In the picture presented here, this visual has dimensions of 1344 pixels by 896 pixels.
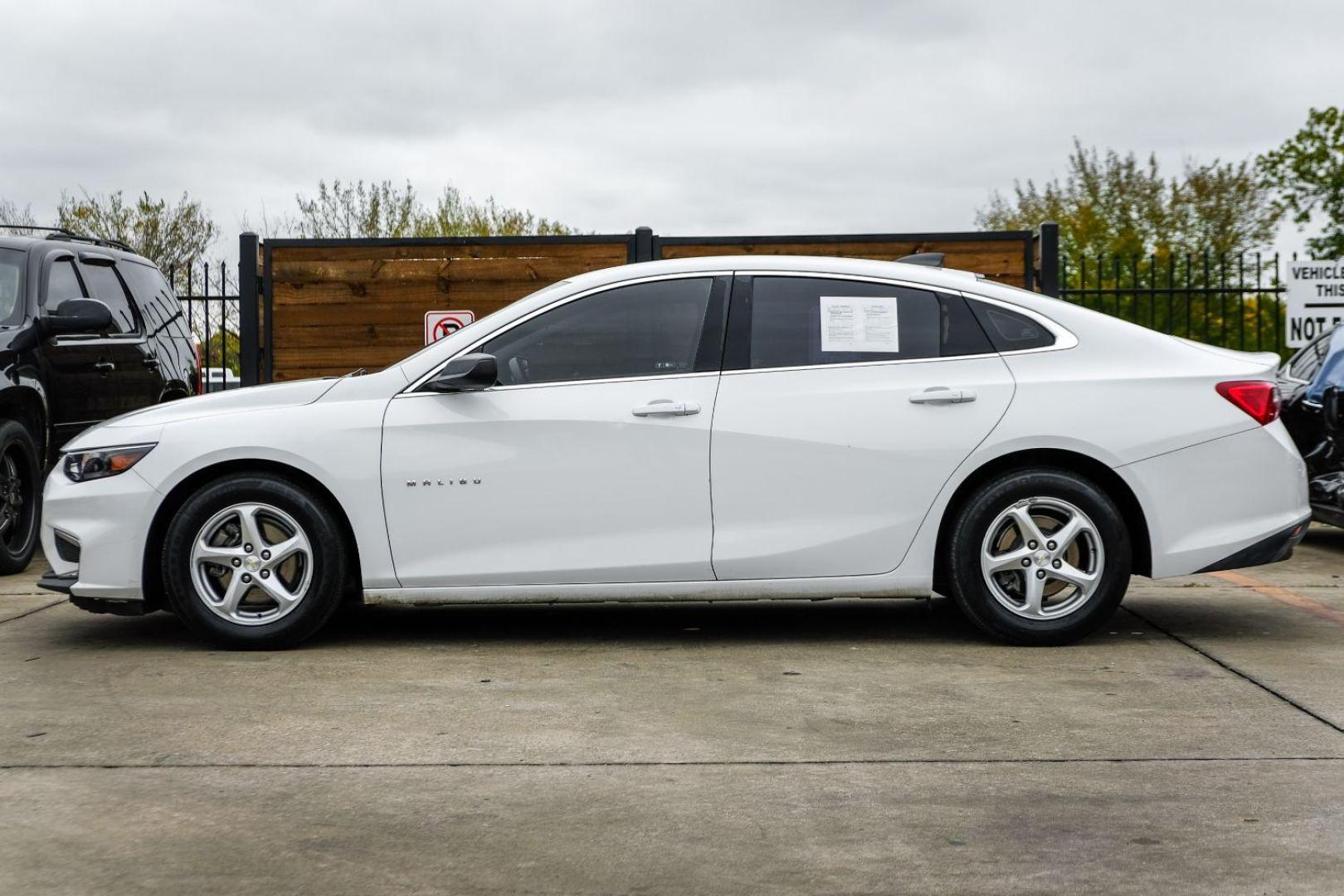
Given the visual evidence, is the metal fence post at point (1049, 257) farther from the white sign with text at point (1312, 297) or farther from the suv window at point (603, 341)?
the suv window at point (603, 341)

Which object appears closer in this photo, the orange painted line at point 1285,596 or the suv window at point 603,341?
the suv window at point 603,341

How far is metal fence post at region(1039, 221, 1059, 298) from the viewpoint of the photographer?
460 inches

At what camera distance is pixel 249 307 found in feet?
39.0

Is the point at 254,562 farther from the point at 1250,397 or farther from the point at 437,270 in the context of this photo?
the point at 437,270

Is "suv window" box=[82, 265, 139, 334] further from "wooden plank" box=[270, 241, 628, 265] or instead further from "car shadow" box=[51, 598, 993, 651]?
"car shadow" box=[51, 598, 993, 651]

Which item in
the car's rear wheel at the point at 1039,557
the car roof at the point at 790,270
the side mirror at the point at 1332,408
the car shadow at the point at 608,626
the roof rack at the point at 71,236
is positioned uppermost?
the roof rack at the point at 71,236

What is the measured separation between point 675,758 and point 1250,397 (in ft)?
9.89

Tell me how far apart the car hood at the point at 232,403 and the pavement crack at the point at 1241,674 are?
3665 millimetres

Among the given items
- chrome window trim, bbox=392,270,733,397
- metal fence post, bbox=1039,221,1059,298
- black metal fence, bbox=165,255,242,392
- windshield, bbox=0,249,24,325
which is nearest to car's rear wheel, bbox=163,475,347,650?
chrome window trim, bbox=392,270,733,397

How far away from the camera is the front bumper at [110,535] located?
608 cm

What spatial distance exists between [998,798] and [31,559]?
749 centimetres

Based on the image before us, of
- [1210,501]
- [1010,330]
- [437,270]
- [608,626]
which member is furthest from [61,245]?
[1210,501]

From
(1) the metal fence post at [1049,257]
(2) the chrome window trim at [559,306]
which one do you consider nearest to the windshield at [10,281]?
(2) the chrome window trim at [559,306]

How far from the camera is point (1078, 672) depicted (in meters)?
5.73
